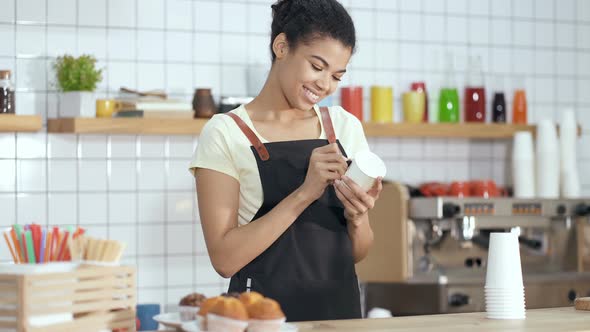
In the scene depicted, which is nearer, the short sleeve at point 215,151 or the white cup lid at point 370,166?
the white cup lid at point 370,166

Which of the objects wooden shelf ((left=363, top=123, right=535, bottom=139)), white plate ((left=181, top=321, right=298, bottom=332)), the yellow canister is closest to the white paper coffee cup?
white plate ((left=181, top=321, right=298, bottom=332))

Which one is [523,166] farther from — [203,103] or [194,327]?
[194,327]

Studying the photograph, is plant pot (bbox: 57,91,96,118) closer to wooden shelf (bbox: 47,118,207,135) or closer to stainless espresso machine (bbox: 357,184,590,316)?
wooden shelf (bbox: 47,118,207,135)

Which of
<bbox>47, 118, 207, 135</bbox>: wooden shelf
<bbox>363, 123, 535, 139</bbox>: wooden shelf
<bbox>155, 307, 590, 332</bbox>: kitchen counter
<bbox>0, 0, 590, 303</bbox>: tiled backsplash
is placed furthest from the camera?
<bbox>363, 123, 535, 139</bbox>: wooden shelf

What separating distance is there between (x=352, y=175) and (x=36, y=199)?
7.47 feet

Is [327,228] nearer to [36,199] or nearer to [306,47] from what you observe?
[306,47]

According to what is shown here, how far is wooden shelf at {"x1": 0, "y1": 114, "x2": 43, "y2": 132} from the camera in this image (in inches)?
149

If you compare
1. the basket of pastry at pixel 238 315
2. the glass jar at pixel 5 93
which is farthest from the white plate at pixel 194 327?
the glass jar at pixel 5 93

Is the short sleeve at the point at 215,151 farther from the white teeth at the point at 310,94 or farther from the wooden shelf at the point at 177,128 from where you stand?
the wooden shelf at the point at 177,128

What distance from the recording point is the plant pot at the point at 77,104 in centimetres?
391

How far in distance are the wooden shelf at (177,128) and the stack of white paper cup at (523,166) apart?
17 cm

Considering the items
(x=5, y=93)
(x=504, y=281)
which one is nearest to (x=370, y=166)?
(x=504, y=281)

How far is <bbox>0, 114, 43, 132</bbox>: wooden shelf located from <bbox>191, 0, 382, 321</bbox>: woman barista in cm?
170

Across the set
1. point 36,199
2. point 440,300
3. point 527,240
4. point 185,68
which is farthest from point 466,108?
point 36,199
